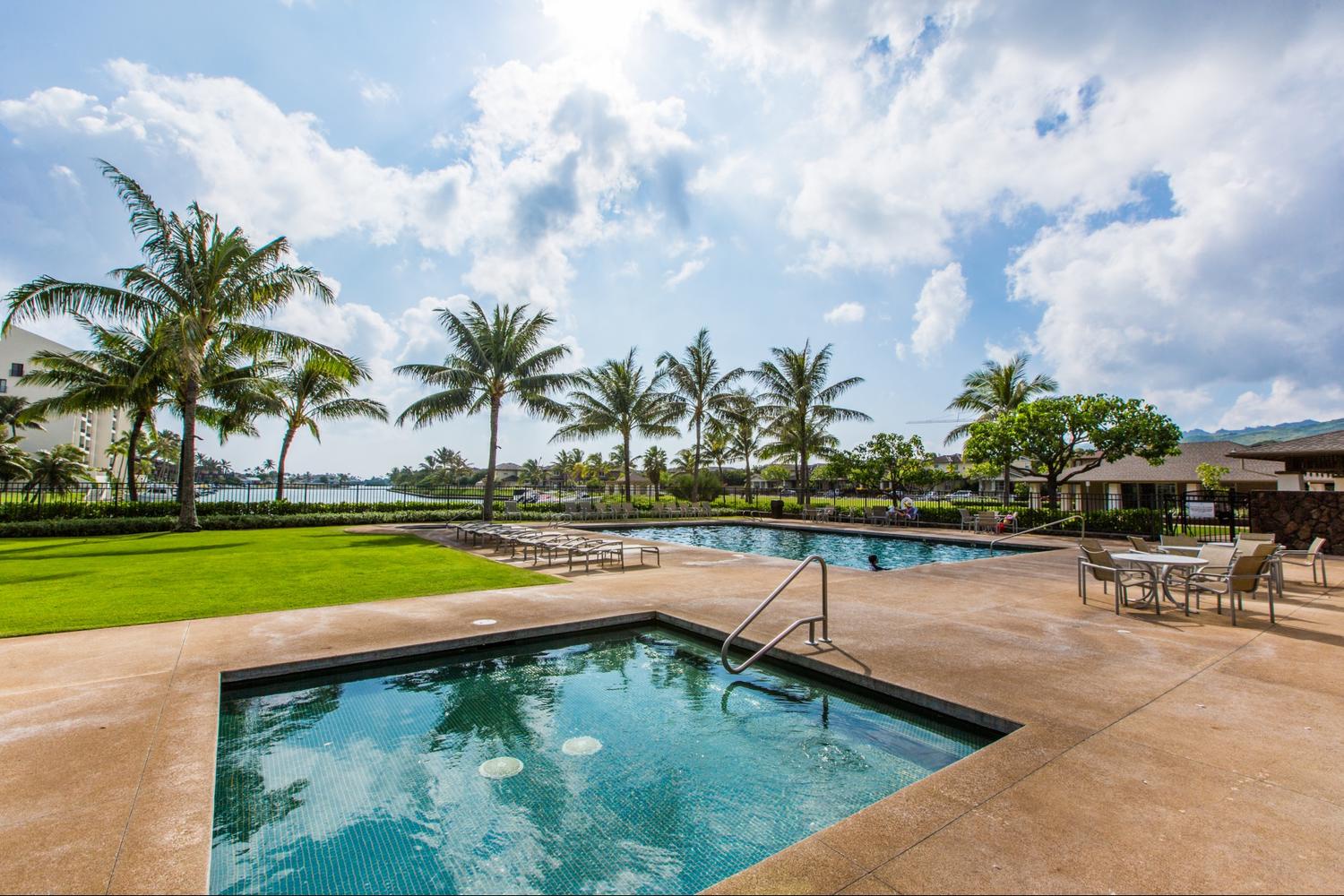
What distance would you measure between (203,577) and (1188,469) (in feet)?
144

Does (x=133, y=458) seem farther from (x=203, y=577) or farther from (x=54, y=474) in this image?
(x=203, y=577)

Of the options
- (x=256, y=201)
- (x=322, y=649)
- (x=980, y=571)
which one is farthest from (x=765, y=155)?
(x=322, y=649)

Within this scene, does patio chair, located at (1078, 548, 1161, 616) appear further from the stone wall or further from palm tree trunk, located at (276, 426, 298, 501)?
palm tree trunk, located at (276, 426, 298, 501)

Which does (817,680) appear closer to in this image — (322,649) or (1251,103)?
(322,649)

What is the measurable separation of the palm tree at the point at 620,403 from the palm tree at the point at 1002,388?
54.6 feet

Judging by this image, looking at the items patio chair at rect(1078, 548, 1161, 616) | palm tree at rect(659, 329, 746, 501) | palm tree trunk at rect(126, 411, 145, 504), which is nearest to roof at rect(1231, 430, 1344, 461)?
patio chair at rect(1078, 548, 1161, 616)

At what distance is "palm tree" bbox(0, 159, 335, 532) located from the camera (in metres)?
16.0

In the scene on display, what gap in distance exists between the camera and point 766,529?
24891 millimetres

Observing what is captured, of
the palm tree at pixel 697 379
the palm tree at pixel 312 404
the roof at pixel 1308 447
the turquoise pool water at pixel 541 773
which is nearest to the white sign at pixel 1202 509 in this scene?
the roof at pixel 1308 447

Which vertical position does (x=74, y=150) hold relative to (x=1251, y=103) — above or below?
above

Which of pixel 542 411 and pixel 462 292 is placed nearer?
pixel 462 292

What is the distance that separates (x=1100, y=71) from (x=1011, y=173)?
9.11 feet

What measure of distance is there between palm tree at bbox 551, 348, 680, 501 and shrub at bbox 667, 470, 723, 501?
7550mm

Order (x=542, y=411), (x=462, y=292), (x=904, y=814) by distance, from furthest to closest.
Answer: (x=542, y=411), (x=462, y=292), (x=904, y=814)
